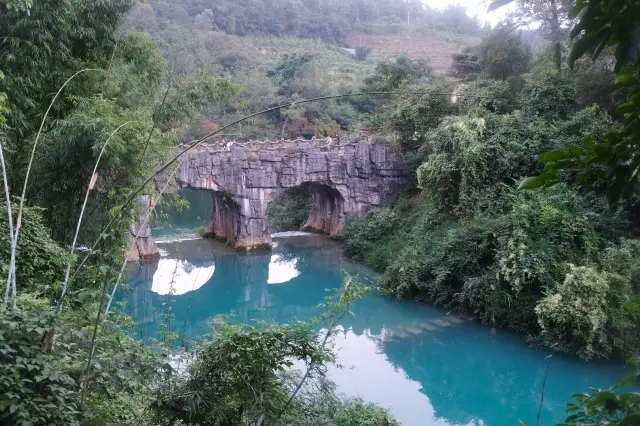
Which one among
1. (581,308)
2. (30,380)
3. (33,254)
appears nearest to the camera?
(30,380)

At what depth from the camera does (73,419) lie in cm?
198

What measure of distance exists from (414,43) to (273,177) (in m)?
26.0

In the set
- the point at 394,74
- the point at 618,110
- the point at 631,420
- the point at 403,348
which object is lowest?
the point at 403,348

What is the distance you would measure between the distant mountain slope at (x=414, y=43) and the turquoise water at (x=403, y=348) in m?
25.0

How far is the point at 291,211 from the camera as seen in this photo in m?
16.7

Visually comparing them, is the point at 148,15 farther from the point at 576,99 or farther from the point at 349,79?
the point at 576,99

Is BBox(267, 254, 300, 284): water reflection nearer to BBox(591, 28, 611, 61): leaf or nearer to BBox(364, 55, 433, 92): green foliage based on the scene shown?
BBox(364, 55, 433, 92): green foliage

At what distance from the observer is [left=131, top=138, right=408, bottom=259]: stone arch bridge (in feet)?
40.1

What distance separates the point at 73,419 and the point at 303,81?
1967 centimetres

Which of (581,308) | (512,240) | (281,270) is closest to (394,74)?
(281,270)

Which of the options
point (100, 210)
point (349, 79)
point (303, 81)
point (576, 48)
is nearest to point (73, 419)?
point (576, 48)

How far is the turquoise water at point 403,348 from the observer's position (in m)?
5.74

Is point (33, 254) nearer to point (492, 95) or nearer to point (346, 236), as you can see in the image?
point (492, 95)

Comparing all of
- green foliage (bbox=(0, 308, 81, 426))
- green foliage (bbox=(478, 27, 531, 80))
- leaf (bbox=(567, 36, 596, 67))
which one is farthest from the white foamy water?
leaf (bbox=(567, 36, 596, 67))
